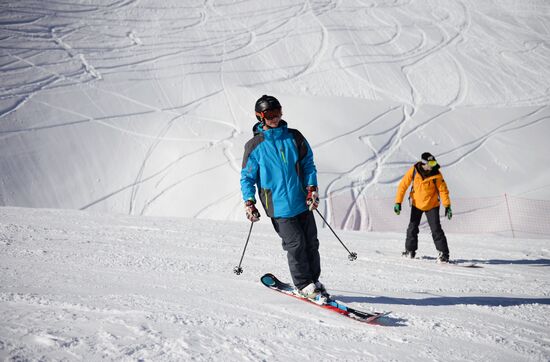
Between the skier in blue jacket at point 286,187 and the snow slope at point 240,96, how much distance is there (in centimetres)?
929

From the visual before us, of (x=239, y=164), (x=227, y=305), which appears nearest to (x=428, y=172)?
(x=227, y=305)

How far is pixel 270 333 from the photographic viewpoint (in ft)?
8.98

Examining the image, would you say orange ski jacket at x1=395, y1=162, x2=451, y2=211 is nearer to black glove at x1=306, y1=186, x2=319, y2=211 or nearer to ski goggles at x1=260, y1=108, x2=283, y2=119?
black glove at x1=306, y1=186, x2=319, y2=211

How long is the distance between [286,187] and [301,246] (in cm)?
49

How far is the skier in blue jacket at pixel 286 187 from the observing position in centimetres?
360

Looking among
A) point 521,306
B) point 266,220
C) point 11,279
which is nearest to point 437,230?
point 521,306

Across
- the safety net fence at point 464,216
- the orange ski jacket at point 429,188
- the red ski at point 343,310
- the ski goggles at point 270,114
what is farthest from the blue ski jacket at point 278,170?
the safety net fence at point 464,216

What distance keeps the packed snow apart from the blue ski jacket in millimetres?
781

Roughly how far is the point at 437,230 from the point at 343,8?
77.1 ft

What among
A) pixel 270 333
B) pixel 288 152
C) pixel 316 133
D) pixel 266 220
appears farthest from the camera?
pixel 316 133

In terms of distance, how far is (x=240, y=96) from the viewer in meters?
18.7

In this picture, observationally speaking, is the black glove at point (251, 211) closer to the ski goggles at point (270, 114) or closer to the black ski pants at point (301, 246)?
the black ski pants at point (301, 246)

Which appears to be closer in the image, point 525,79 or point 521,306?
point 521,306

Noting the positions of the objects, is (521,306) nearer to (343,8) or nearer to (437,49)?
(437,49)
